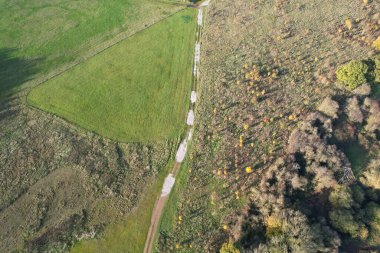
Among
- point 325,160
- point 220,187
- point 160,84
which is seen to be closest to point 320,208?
point 325,160

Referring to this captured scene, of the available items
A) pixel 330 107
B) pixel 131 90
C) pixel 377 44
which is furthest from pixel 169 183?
pixel 377 44

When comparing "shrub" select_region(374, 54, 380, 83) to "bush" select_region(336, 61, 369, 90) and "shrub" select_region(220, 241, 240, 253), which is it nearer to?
"bush" select_region(336, 61, 369, 90)

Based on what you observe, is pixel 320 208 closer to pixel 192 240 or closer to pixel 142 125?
pixel 192 240

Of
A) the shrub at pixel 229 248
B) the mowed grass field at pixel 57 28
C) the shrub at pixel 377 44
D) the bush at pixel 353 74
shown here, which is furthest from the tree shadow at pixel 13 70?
the shrub at pixel 377 44

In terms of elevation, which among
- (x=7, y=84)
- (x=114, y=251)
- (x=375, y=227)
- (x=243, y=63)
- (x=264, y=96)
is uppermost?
(x=7, y=84)

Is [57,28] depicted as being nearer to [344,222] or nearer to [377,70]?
[377,70]

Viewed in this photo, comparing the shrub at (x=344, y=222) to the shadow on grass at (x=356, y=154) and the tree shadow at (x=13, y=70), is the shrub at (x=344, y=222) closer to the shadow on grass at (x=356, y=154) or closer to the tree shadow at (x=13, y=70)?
the shadow on grass at (x=356, y=154)
